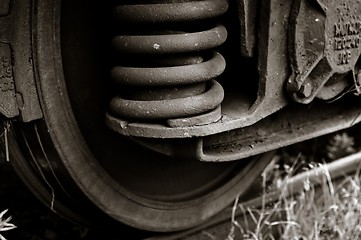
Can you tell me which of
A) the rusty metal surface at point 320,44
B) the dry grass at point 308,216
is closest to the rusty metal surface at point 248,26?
the rusty metal surface at point 320,44

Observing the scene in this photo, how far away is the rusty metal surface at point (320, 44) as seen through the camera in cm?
221

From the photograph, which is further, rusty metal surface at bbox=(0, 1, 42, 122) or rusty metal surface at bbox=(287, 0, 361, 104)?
rusty metal surface at bbox=(287, 0, 361, 104)

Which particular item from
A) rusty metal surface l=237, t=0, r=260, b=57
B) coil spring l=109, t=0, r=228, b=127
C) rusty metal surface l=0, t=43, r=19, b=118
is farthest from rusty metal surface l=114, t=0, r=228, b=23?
rusty metal surface l=0, t=43, r=19, b=118

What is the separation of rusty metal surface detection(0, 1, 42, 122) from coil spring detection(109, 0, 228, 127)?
0.24 meters

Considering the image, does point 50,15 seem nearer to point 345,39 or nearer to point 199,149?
point 199,149

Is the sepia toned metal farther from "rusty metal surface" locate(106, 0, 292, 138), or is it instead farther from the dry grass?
the dry grass

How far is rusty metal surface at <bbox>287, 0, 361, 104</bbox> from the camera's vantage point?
2211mm

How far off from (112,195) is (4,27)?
68 centimetres

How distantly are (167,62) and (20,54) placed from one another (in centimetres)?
41

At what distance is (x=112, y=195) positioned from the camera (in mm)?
2244

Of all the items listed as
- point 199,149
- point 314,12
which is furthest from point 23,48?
point 314,12

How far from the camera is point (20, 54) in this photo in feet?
6.17

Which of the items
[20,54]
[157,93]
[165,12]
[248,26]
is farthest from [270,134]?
[20,54]

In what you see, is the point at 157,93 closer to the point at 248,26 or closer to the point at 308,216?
the point at 248,26
